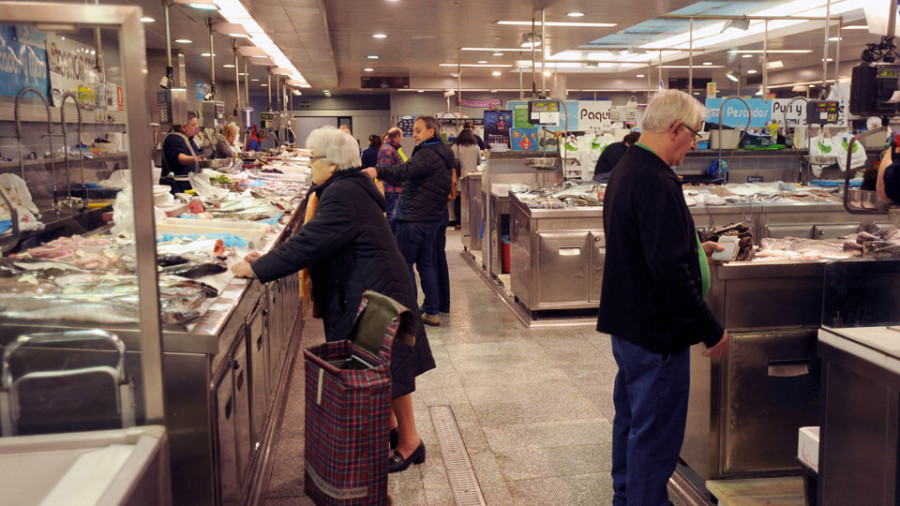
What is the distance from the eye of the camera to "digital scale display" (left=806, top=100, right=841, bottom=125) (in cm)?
725

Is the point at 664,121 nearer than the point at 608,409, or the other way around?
the point at 664,121

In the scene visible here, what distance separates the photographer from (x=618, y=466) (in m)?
3.10

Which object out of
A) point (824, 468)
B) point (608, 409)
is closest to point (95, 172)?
point (608, 409)

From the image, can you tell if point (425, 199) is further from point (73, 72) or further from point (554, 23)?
point (73, 72)

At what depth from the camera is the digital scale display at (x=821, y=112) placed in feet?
23.8

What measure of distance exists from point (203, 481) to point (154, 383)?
28.0 inches

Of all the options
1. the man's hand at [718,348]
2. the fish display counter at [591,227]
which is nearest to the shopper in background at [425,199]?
the fish display counter at [591,227]

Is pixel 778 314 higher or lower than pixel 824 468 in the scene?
higher

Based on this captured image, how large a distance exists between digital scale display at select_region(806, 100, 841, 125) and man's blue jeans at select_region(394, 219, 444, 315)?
3.81 meters

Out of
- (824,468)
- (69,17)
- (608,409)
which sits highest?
(69,17)

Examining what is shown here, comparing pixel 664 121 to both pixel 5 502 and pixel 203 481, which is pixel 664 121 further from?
pixel 5 502

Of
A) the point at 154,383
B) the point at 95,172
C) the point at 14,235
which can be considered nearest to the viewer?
the point at 154,383

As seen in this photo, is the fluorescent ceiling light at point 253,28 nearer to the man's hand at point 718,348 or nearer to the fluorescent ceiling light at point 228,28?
the fluorescent ceiling light at point 228,28

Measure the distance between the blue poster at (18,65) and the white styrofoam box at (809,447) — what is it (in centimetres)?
761
